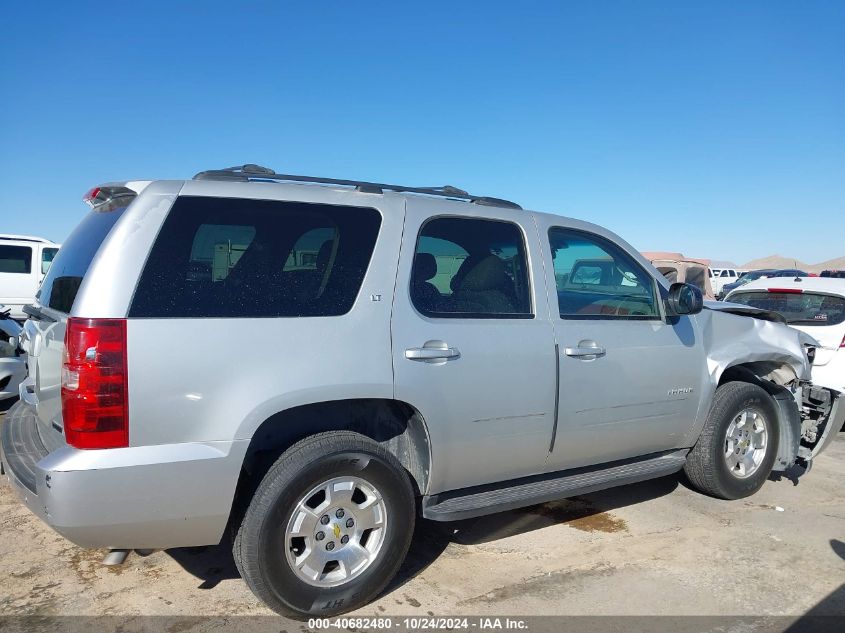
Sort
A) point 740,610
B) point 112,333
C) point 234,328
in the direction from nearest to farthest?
point 112,333, point 234,328, point 740,610

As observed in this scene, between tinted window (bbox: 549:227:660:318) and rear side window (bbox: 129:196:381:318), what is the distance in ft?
4.17

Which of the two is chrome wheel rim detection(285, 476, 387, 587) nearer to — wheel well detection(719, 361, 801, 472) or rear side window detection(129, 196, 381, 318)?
rear side window detection(129, 196, 381, 318)

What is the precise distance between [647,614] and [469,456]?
113cm

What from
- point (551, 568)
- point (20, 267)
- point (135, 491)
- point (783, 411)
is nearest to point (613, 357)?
point (551, 568)

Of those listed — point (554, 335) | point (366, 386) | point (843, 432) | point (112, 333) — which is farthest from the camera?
point (843, 432)

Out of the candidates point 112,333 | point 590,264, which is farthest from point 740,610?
point 112,333

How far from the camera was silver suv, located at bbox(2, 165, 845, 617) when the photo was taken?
8.45ft

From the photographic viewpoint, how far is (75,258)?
3031 mm

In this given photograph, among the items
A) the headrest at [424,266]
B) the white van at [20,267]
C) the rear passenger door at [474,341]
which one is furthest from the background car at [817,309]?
the white van at [20,267]

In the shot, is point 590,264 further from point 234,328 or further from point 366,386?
point 234,328

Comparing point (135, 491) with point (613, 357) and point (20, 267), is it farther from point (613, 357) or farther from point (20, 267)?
point (20, 267)

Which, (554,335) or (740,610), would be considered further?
(554,335)

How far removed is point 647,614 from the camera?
317 centimetres

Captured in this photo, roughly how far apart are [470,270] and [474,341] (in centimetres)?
48
